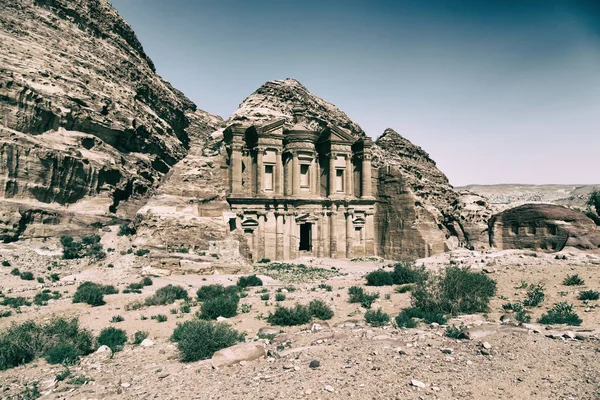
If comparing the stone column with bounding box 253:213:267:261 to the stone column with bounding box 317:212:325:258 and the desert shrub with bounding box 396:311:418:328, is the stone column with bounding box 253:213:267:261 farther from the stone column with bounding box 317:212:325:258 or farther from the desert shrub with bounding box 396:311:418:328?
the desert shrub with bounding box 396:311:418:328

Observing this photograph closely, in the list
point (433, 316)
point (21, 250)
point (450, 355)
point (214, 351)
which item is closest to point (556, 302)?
point (433, 316)

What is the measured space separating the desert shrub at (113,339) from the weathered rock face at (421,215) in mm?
28883

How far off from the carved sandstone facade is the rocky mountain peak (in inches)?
284

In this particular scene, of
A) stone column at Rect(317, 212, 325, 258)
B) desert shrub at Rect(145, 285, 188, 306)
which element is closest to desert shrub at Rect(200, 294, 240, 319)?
desert shrub at Rect(145, 285, 188, 306)

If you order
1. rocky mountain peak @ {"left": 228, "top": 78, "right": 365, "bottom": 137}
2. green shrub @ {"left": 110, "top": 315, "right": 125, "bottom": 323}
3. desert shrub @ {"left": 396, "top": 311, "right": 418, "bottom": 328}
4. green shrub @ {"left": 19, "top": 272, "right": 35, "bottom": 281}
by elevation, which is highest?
rocky mountain peak @ {"left": 228, "top": 78, "right": 365, "bottom": 137}

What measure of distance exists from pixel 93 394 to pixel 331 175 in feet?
110

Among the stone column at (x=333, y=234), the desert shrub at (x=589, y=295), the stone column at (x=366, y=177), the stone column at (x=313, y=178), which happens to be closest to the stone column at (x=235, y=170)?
the stone column at (x=313, y=178)

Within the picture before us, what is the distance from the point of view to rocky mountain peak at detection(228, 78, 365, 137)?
46184 mm

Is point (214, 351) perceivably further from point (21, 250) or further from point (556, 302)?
point (21, 250)

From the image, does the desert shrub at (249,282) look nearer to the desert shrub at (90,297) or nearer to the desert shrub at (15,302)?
the desert shrub at (90,297)

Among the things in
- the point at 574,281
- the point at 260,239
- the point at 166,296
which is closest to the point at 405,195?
the point at 260,239

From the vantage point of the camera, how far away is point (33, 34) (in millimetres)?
34969

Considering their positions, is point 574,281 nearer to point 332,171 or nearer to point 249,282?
point 249,282

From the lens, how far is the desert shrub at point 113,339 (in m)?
11.0
